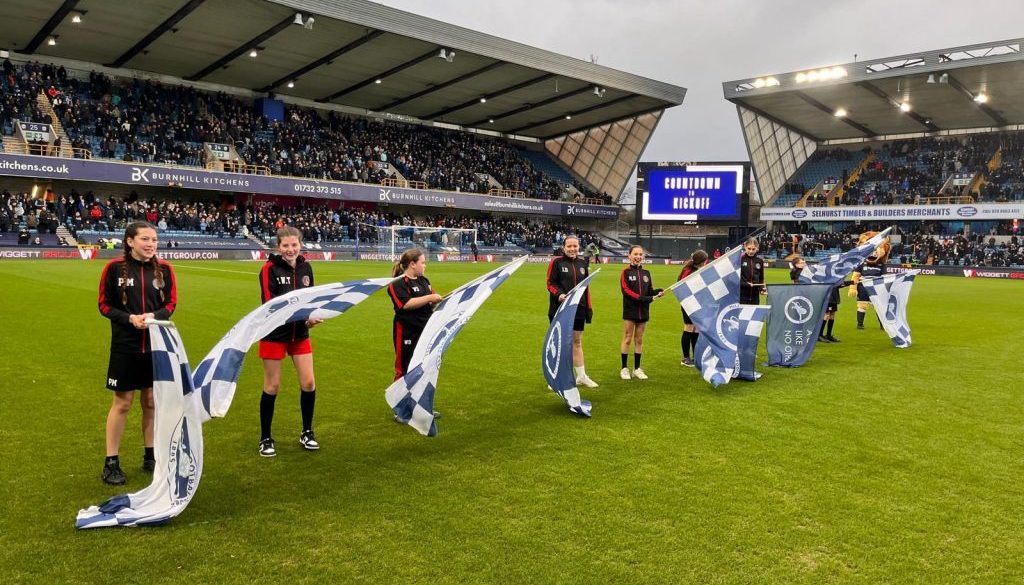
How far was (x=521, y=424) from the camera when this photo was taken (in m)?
6.94

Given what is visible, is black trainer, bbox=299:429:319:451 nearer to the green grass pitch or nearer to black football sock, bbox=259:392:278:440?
the green grass pitch

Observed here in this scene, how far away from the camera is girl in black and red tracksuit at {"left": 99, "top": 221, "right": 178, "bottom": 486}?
488 centimetres

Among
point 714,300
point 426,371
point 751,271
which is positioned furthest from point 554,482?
point 751,271

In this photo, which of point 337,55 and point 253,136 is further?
point 253,136

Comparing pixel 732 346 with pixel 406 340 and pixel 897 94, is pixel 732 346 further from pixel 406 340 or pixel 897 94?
pixel 897 94

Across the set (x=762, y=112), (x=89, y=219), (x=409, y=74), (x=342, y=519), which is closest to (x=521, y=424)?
(x=342, y=519)

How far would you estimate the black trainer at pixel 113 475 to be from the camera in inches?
199

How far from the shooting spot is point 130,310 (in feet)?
16.1

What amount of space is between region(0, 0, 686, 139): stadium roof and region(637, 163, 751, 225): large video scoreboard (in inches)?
274

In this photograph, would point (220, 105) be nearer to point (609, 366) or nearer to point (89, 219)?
point (89, 219)

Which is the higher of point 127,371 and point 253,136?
point 253,136

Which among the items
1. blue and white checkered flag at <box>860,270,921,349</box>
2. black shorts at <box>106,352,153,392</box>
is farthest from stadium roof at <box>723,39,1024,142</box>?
black shorts at <box>106,352,153,392</box>

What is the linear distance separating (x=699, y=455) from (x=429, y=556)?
9.31ft

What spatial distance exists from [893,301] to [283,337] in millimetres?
11281
